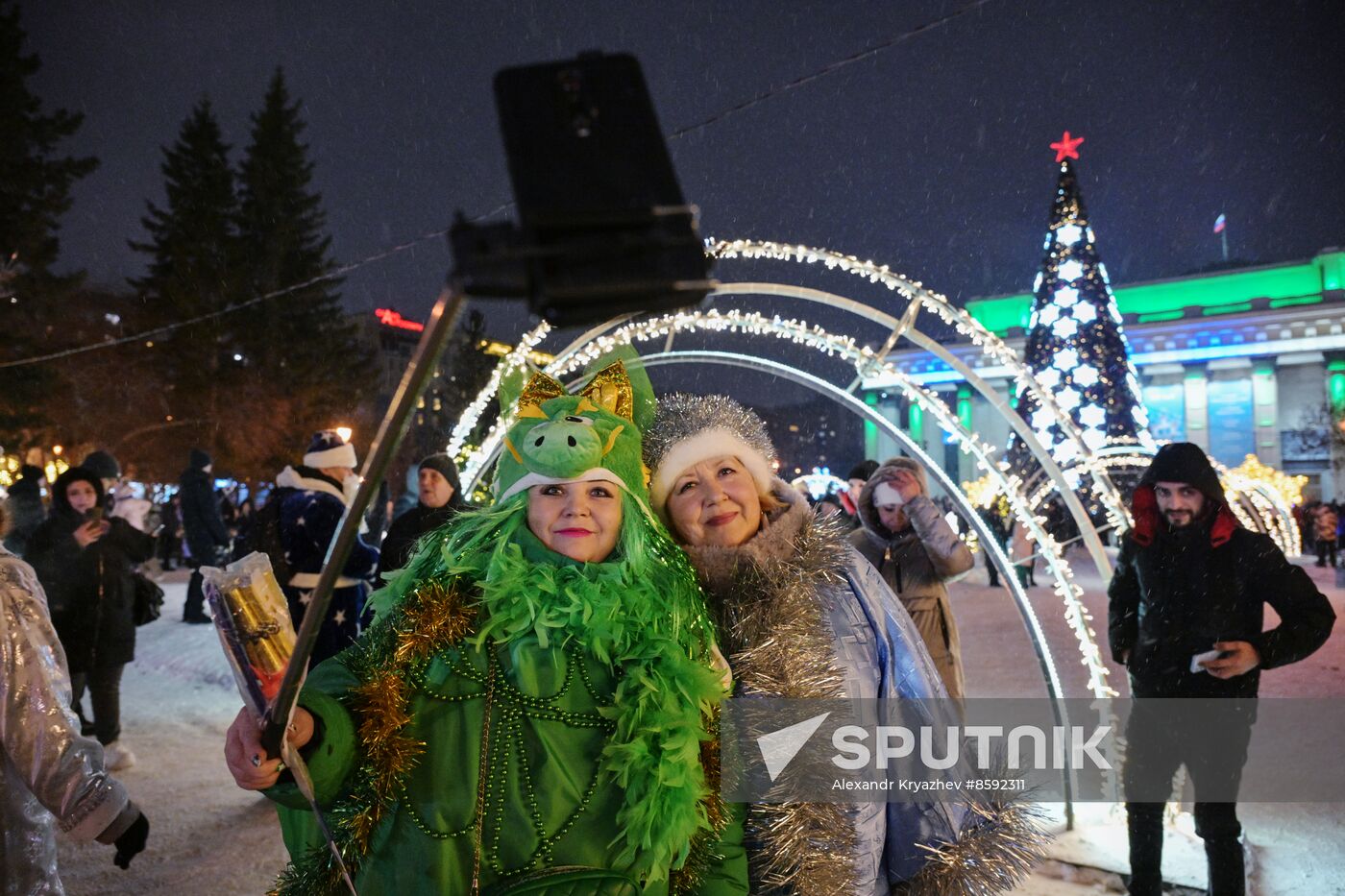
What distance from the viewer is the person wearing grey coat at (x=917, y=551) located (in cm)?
425

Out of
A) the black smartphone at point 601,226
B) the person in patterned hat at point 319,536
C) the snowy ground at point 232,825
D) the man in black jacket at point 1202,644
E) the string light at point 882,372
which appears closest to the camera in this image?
the black smartphone at point 601,226

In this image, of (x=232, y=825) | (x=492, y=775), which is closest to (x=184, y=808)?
(x=232, y=825)

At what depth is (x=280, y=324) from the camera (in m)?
31.5

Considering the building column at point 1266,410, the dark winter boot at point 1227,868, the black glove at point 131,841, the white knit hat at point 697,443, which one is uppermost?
the building column at point 1266,410

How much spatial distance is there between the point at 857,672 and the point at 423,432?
1965 inches

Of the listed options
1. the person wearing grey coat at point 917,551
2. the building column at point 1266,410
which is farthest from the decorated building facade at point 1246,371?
the person wearing grey coat at point 917,551

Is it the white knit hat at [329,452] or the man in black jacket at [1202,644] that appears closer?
the man in black jacket at [1202,644]

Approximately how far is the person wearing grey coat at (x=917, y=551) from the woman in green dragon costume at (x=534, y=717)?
2.44 meters

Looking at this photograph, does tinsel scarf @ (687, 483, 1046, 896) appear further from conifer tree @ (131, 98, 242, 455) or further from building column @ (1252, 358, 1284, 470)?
building column @ (1252, 358, 1284, 470)

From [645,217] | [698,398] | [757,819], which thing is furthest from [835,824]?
[645,217]

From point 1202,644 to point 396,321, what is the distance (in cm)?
6080

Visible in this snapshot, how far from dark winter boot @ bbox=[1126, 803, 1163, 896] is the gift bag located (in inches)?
142

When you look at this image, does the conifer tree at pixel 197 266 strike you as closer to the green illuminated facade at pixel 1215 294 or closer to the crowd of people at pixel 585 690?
the crowd of people at pixel 585 690

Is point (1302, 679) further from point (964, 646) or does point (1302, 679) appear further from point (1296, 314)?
point (1296, 314)
